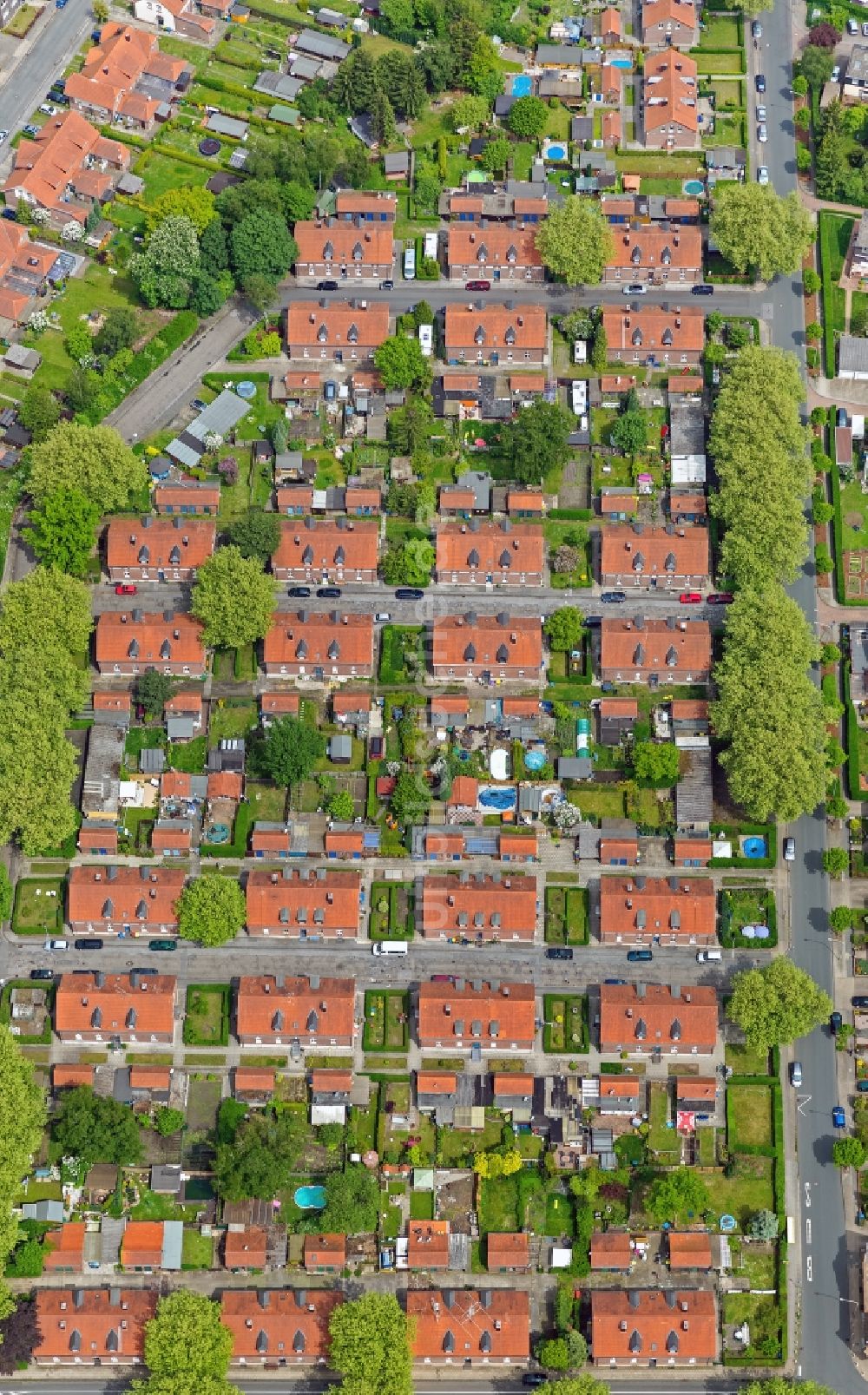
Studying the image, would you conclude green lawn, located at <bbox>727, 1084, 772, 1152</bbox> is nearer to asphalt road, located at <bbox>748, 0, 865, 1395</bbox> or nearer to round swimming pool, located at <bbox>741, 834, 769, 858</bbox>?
asphalt road, located at <bbox>748, 0, 865, 1395</bbox>

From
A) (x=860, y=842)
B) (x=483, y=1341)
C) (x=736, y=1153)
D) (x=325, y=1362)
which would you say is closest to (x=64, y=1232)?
(x=325, y=1362)

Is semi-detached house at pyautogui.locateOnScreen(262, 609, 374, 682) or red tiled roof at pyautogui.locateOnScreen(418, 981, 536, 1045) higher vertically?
semi-detached house at pyautogui.locateOnScreen(262, 609, 374, 682)

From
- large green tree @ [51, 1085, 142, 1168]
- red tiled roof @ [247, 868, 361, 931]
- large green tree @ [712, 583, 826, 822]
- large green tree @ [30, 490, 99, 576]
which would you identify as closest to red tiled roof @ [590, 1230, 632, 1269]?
red tiled roof @ [247, 868, 361, 931]

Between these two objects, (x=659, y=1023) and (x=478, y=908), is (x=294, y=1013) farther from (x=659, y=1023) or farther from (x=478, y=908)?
(x=659, y=1023)

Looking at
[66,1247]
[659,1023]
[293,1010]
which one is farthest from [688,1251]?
[66,1247]

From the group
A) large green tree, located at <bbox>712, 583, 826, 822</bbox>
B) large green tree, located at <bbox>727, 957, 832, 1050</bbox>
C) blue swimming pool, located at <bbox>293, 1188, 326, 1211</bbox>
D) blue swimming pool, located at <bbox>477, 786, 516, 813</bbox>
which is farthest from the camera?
blue swimming pool, located at <bbox>477, 786, 516, 813</bbox>

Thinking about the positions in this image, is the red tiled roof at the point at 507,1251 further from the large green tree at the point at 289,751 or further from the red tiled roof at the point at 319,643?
the red tiled roof at the point at 319,643

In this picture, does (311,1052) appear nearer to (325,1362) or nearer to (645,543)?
(325,1362)
